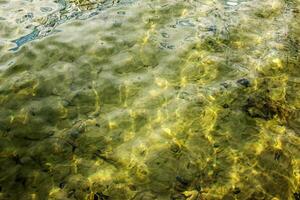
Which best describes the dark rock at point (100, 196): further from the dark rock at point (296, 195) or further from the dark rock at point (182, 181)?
the dark rock at point (296, 195)

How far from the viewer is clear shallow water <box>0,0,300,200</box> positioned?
14.6ft

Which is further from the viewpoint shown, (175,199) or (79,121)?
(79,121)

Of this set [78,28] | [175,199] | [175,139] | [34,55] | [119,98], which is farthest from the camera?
[78,28]

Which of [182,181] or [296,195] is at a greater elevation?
[182,181]

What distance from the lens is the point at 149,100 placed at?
5395 mm

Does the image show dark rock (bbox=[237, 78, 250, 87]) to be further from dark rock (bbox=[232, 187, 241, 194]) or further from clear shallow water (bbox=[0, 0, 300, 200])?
dark rock (bbox=[232, 187, 241, 194])

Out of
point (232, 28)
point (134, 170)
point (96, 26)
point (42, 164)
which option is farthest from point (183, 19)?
point (42, 164)

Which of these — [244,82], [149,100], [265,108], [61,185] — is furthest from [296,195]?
[61,185]

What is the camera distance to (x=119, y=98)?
543 cm

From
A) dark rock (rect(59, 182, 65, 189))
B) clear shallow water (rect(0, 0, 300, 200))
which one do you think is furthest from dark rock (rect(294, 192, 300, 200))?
dark rock (rect(59, 182, 65, 189))

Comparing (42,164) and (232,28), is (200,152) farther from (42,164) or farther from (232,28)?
(232,28)

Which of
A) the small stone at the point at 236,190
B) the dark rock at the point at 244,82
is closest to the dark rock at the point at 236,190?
the small stone at the point at 236,190

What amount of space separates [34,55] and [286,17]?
523cm

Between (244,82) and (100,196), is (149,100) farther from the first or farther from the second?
(100,196)
